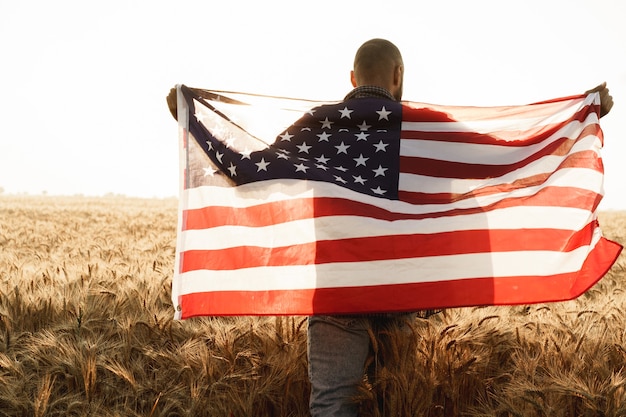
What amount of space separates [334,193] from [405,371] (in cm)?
104

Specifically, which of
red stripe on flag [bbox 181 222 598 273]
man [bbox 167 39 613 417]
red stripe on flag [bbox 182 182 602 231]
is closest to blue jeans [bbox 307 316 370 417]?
man [bbox 167 39 613 417]

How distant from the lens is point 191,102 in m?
3.50

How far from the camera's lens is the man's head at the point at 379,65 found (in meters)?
2.96

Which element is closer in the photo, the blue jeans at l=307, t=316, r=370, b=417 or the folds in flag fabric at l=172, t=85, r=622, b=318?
the blue jeans at l=307, t=316, r=370, b=417

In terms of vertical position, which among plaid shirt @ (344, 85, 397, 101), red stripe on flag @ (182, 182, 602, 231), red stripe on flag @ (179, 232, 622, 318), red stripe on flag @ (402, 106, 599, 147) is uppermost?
plaid shirt @ (344, 85, 397, 101)

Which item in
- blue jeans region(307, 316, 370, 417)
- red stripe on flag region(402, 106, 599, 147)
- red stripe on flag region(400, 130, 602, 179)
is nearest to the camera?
blue jeans region(307, 316, 370, 417)

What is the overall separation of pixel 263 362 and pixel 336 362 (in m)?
0.59

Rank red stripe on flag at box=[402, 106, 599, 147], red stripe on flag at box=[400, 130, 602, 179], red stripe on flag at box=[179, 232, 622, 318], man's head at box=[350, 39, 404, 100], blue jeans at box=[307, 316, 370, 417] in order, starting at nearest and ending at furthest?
1. blue jeans at box=[307, 316, 370, 417]
2. red stripe on flag at box=[179, 232, 622, 318]
3. man's head at box=[350, 39, 404, 100]
4. red stripe on flag at box=[400, 130, 602, 179]
5. red stripe on flag at box=[402, 106, 599, 147]

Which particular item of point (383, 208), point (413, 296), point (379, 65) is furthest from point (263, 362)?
point (379, 65)

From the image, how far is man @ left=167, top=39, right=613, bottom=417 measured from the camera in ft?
8.14

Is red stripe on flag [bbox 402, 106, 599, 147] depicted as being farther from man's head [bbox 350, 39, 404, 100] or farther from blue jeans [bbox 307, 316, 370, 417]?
blue jeans [bbox 307, 316, 370, 417]

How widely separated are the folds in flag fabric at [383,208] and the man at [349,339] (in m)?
0.09

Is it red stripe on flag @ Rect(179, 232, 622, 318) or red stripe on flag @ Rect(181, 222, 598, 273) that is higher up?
red stripe on flag @ Rect(181, 222, 598, 273)

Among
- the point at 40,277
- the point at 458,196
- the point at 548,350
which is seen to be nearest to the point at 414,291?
the point at 458,196
